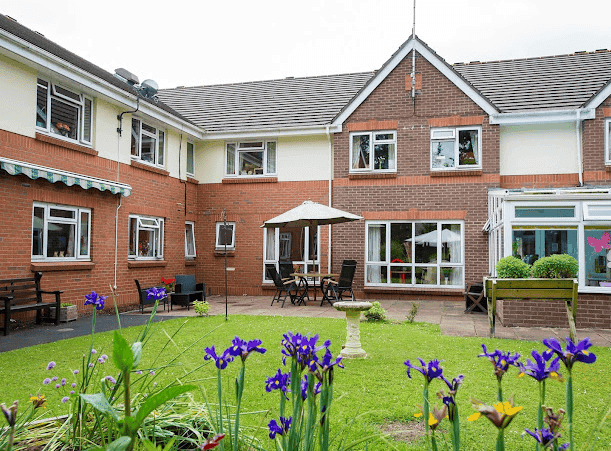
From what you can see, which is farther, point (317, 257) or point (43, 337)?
point (317, 257)

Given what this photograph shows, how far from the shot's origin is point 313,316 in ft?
34.0

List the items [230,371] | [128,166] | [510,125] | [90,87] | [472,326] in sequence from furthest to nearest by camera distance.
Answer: [510,125], [128,166], [90,87], [472,326], [230,371]

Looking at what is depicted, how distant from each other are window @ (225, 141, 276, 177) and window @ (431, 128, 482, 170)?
16.9 ft

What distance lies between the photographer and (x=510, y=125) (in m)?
13.7

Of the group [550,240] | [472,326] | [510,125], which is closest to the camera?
[472,326]

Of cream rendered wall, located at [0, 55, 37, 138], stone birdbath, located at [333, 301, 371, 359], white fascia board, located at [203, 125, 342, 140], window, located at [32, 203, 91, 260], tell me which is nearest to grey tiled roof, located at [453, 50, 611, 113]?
white fascia board, located at [203, 125, 342, 140]

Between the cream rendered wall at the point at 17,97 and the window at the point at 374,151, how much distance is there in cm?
859

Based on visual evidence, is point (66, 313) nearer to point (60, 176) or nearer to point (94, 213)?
point (94, 213)

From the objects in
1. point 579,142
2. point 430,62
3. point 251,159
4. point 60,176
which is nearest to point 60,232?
point 60,176

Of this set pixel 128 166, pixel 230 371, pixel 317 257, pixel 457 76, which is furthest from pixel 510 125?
pixel 230 371

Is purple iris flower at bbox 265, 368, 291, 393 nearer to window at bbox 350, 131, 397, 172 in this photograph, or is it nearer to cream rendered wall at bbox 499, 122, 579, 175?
window at bbox 350, 131, 397, 172

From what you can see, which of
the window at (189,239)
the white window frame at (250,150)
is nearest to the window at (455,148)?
the white window frame at (250,150)

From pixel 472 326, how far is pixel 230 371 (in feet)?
17.3

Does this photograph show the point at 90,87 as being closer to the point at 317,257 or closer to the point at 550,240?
the point at 317,257
